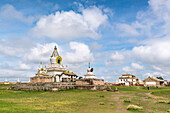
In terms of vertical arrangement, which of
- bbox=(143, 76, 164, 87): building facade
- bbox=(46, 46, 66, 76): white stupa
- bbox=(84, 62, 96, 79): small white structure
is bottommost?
bbox=(143, 76, 164, 87): building facade

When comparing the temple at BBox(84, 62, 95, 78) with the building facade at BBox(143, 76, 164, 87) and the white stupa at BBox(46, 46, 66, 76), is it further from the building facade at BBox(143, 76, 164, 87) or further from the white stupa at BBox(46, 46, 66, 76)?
the building facade at BBox(143, 76, 164, 87)

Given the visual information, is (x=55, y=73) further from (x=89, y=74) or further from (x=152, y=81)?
(x=152, y=81)

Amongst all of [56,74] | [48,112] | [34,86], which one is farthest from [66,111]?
[56,74]

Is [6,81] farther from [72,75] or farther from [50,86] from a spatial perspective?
[50,86]

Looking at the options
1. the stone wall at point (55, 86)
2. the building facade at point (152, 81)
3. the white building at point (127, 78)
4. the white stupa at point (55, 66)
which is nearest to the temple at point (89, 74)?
the stone wall at point (55, 86)

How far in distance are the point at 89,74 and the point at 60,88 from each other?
13365 millimetres

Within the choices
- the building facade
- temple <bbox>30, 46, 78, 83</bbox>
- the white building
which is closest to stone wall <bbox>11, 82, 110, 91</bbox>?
temple <bbox>30, 46, 78, 83</bbox>

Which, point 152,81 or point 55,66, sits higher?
point 55,66

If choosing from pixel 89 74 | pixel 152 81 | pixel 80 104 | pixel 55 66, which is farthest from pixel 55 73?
pixel 152 81

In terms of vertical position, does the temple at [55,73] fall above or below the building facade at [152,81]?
above

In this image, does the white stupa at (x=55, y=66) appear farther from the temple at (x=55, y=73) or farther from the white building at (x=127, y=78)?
the white building at (x=127, y=78)

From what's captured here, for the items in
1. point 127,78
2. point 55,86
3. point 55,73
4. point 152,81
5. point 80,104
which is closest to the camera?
point 80,104

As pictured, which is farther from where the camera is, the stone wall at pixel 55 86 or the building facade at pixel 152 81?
the building facade at pixel 152 81

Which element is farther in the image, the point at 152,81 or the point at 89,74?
the point at 152,81
